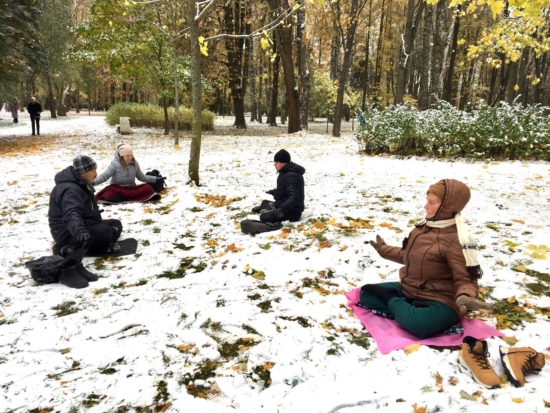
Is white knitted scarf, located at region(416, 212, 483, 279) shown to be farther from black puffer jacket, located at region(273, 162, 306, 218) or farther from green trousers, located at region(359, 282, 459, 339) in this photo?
black puffer jacket, located at region(273, 162, 306, 218)

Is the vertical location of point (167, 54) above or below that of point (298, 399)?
above

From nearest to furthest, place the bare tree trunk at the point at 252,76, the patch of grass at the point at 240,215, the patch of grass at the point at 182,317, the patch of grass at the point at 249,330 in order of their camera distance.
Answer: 1. the patch of grass at the point at 249,330
2. the patch of grass at the point at 182,317
3. the patch of grass at the point at 240,215
4. the bare tree trunk at the point at 252,76

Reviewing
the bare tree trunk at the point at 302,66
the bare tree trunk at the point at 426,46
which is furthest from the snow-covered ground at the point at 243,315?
the bare tree trunk at the point at 302,66

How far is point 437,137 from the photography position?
9.85 metres

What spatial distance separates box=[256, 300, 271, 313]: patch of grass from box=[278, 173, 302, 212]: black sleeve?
2.04 meters

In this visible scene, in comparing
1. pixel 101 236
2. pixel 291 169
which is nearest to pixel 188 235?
pixel 101 236

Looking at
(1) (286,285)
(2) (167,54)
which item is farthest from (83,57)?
(1) (286,285)

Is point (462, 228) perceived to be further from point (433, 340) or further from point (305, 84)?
point (305, 84)

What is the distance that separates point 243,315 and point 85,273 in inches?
77.4

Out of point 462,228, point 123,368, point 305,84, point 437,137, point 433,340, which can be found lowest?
point 123,368

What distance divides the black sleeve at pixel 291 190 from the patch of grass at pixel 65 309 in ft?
9.51

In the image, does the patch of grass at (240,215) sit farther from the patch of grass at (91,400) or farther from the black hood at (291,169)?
the patch of grass at (91,400)

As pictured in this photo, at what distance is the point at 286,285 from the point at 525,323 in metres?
2.11

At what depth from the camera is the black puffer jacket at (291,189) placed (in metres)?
5.20
